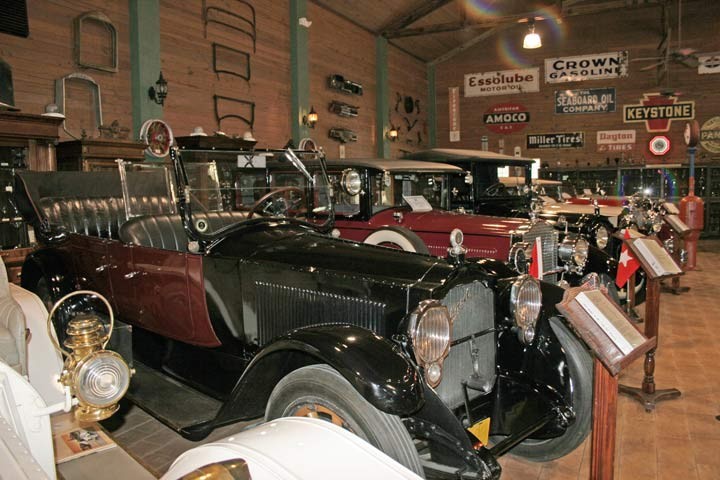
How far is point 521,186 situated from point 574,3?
27.7 ft

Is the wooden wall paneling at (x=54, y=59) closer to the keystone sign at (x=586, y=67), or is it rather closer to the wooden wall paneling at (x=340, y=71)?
the wooden wall paneling at (x=340, y=71)

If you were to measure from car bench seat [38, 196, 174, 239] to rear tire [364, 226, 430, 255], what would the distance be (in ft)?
6.30

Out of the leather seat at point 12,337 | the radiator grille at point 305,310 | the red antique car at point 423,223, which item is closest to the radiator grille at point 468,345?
the radiator grille at point 305,310

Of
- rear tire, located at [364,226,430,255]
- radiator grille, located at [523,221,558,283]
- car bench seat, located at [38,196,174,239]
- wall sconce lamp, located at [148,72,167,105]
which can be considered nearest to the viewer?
car bench seat, located at [38,196,174,239]

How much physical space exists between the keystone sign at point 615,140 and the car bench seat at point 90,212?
13.1 metres

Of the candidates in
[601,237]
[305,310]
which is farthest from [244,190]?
[601,237]

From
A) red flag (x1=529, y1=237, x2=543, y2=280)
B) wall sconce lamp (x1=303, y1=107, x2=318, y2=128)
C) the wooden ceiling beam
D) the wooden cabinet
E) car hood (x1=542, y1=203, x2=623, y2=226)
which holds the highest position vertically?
the wooden ceiling beam

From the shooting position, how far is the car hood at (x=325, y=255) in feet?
7.15

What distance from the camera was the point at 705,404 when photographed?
3.36 metres

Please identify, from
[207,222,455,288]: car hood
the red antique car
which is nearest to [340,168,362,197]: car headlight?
the red antique car

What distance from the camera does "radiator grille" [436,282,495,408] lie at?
2180 mm

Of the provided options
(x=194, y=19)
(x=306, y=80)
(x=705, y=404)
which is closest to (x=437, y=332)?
(x=705, y=404)

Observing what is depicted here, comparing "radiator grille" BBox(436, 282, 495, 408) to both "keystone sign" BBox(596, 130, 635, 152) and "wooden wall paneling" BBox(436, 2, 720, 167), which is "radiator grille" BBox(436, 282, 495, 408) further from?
"keystone sign" BBox(596, 130, 635, 152)

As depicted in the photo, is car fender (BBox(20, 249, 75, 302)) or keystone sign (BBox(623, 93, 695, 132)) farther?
keystone sign (BBox(623, 93, 695, 132))
